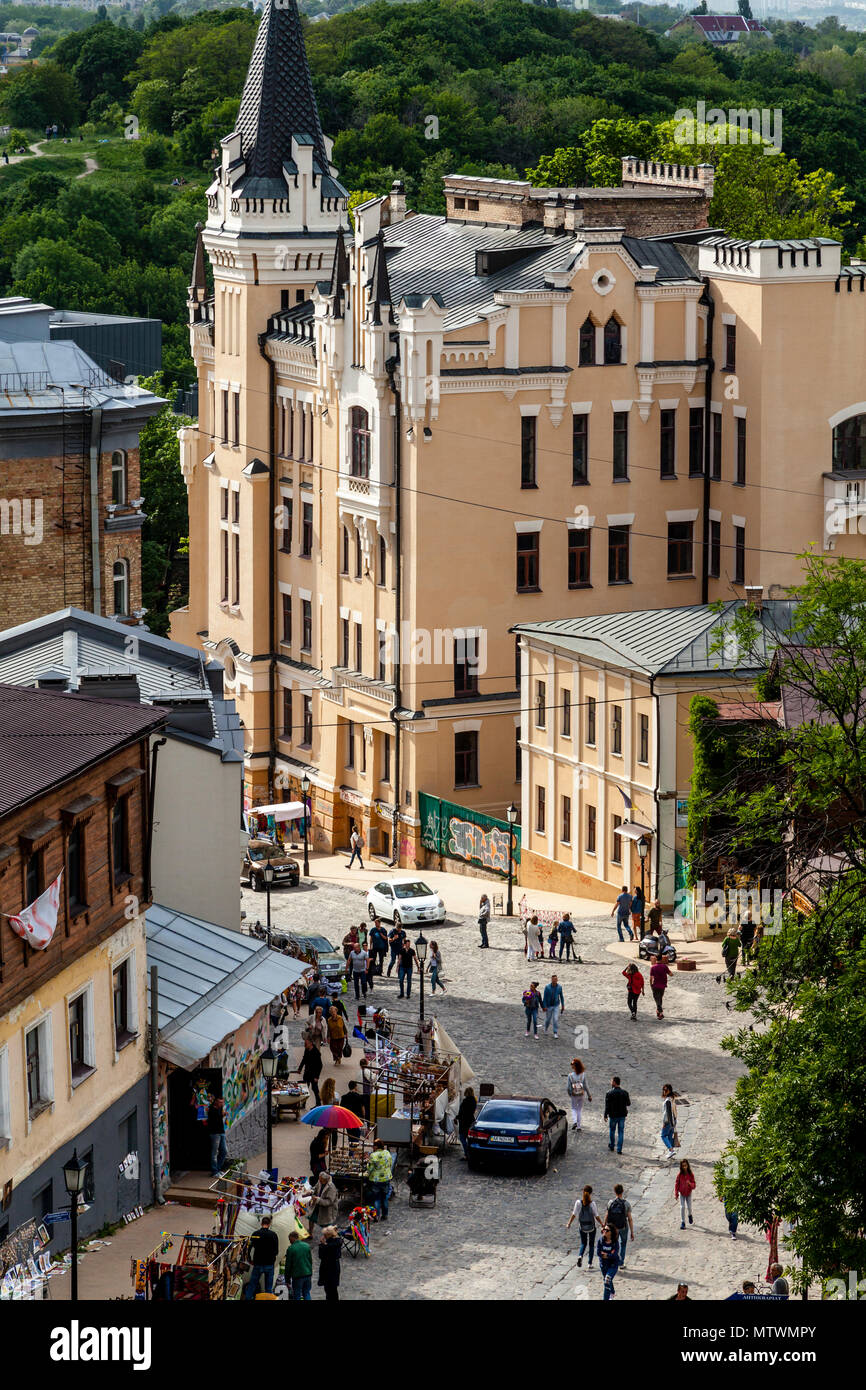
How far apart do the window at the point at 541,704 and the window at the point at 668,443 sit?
42.1 ft

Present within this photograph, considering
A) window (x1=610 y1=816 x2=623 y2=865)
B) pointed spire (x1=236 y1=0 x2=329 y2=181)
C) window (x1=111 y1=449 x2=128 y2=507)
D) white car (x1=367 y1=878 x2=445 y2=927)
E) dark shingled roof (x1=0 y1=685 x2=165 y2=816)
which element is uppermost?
pointed spire (x1=236 y1=0 x2=329 y2=181)

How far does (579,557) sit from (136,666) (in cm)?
2638

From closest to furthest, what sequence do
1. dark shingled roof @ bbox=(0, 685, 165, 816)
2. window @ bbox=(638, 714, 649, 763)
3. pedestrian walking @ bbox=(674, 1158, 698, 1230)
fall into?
dark shingled roof @ bbox=(0, 685, 165, 816)
pedestrian walking @ bbox=(674, 1158, 698, 1230)
window @ bbox=(638, 714, 649, 763)

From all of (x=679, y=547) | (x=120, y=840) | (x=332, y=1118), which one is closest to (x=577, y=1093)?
(x=332, y=1118)

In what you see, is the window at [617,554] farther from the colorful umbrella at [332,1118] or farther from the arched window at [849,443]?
the colorful umbrella at [332,1118]

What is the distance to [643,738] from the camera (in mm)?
56844

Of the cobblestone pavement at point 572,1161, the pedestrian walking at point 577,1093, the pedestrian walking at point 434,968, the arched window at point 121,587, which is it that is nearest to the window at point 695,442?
the arched window at point 121,587

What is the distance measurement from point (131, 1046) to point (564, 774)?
88.8 ft

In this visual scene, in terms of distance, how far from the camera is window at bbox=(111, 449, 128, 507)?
61.2 m

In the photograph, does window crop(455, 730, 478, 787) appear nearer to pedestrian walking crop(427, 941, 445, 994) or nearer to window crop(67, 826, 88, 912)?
pedestrian walking crop(427, 941, 445, 994)

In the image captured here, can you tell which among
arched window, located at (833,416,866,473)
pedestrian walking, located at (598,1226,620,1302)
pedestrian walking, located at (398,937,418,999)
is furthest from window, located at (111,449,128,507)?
pedestrian walking, located at (598,1226,620,1302)

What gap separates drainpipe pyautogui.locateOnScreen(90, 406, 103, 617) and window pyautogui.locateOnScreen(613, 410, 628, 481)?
56.0ft

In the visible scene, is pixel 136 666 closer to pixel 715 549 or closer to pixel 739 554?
pixel 739 554
